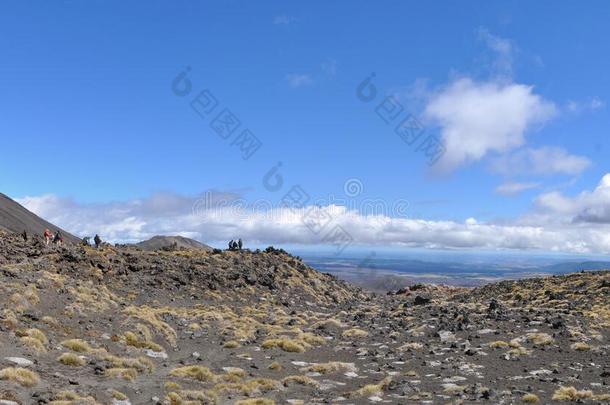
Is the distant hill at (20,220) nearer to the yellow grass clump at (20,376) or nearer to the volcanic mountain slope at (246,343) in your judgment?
the volcanic mountain slope at (246,343)

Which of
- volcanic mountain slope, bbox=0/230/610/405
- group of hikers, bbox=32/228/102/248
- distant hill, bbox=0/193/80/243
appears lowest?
volcanic mountain slope, bbox=0/230/610/405

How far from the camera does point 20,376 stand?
16.5m

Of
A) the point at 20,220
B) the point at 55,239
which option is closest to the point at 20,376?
the point at 55,239

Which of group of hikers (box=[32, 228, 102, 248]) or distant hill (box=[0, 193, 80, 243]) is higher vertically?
distant hill (box=[0, 193, 80, 243])

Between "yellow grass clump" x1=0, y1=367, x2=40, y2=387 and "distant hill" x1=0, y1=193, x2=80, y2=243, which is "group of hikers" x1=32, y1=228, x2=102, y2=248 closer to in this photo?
"yellow grass clump" x1=0, y1=367, x2=40, y2=387

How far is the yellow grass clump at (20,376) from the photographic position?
53.6ft

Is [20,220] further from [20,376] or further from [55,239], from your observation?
[20,376]

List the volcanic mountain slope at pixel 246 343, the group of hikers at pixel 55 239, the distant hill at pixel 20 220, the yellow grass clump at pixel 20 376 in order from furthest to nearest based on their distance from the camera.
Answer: the distant hill at pixel 20 220, the group of hikers at pixel 55 239, the volcanic mountain slope at pixel 246 343, the yellow grass clump at pixel 20 376

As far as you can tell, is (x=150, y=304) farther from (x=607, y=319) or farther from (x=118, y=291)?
(x=607, y=319)

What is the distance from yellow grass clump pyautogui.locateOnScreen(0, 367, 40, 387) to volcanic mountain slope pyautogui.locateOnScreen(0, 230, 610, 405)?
0.16 ft

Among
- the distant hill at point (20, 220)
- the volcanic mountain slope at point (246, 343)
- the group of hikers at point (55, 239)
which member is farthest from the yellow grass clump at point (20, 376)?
the distant hill at point (20, 220)

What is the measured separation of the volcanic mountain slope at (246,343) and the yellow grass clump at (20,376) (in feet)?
0.16

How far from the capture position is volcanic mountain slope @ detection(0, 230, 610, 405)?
736 inches

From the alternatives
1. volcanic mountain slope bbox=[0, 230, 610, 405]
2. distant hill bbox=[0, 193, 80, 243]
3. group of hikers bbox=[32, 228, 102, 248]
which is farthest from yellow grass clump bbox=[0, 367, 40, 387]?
distant hill bbox=[0, 193, 80, 243]
